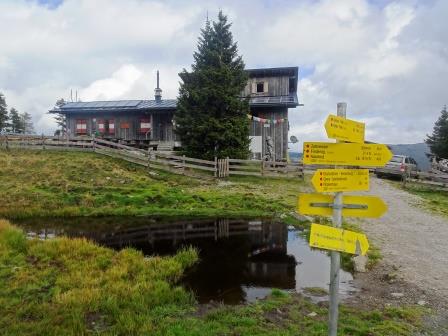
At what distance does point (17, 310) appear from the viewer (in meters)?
6.49

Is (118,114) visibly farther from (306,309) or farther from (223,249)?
(306,309)

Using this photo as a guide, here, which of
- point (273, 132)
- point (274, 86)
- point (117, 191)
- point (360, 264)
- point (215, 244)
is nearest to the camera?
point (360, 264)

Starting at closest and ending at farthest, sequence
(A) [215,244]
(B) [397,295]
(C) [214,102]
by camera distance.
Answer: (B) [397,295] → (A) [215,244] → (C) [214,102]

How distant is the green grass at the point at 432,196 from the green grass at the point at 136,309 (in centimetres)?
1364

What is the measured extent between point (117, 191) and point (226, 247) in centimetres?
1017

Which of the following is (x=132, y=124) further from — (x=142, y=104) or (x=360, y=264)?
(x=360, y=264)

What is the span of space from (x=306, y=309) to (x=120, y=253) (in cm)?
548

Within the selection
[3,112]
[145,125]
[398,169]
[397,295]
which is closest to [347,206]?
[397,295]

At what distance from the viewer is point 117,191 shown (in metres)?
19.8

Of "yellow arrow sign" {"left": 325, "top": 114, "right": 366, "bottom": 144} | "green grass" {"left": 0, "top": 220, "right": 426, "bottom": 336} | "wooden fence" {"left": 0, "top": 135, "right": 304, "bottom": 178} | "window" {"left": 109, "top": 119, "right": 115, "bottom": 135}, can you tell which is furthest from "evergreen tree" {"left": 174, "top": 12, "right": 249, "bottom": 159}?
"yellow arrow sign" {"left": 325, "top": 114, "right": 366, "bottom": 144}

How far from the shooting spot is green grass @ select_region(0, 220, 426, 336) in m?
5.95

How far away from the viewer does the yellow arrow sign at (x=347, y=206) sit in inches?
172

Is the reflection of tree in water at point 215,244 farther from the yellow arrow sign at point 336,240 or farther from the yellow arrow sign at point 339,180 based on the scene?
the yellow arrow sign at point 339,180

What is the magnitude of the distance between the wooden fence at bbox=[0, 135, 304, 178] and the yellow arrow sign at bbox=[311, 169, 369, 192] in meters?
20.2
